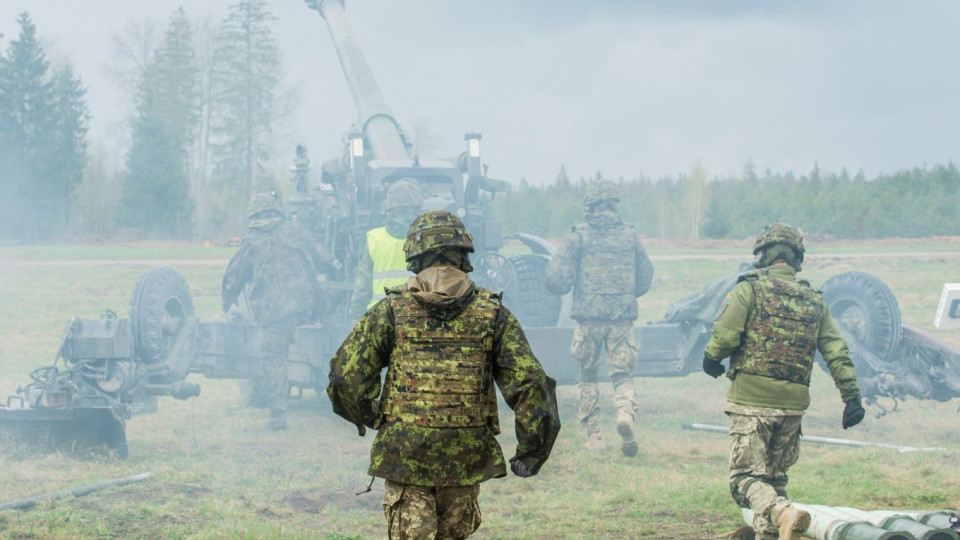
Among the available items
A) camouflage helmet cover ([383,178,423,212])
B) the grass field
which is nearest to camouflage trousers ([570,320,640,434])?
the grass field

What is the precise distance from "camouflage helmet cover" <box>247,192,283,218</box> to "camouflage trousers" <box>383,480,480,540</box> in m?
6.33

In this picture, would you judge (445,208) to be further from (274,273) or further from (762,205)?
(762,205)

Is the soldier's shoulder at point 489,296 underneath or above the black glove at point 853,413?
above

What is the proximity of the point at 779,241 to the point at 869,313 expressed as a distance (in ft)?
13.1

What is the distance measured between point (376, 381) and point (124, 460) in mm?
4687

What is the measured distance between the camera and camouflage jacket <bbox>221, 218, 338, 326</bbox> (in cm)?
1002

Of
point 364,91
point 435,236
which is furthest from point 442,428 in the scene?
point 364,91

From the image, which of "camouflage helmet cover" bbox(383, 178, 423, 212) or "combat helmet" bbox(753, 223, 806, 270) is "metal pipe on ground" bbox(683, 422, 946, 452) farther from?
"combat helmet" bbox(753, 223, 806, 270)

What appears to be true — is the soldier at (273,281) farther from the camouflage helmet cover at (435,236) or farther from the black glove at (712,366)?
the camouflage helmet cover at (435,236)

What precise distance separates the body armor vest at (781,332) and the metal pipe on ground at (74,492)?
4134 millimetres

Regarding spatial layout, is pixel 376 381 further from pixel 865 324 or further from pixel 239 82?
pixel 239 82

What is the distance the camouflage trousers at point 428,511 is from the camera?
4031 mm

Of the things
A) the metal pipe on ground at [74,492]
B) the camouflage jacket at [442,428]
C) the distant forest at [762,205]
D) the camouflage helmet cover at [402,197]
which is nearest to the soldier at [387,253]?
the camouflage helmet cover at [402,197]

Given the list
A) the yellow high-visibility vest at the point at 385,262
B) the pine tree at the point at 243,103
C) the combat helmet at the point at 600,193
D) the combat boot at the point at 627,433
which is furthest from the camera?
the pine tree at the point at 243,103
